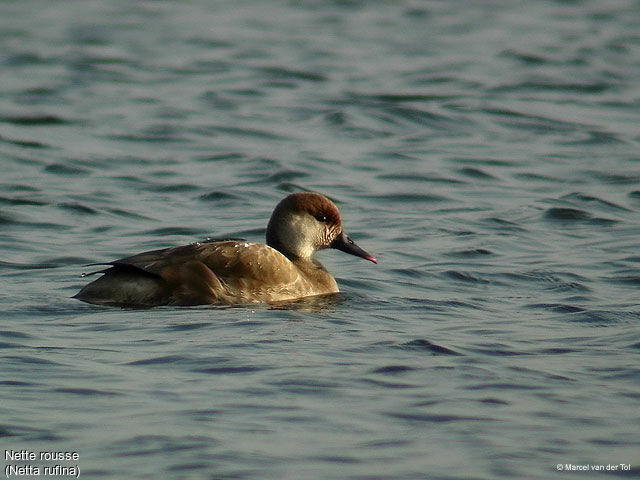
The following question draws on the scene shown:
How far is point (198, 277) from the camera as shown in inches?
354

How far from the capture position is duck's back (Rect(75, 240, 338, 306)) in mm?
8977

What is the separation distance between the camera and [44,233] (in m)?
12.2

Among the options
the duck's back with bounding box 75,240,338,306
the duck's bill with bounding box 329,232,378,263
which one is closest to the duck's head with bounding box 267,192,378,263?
the duck's bill with bounding box 329,232,378,263

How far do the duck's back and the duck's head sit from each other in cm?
48

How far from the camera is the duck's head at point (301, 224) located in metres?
9.92

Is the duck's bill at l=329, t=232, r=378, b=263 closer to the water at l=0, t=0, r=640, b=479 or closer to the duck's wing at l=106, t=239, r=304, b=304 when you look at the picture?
the water at l=0, t=0, r=640, b=479

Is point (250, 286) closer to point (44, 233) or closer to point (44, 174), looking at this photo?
point (44, 233)

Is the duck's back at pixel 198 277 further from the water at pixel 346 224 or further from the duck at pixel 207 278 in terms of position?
the water at pixel 346 224

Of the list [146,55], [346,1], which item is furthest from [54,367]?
[346,1]

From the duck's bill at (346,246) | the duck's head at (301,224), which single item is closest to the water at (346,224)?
the duck's bill at (346,246)

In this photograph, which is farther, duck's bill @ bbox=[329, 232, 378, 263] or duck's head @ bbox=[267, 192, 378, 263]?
duck's bill @ bbox=[329, 232, 378, 263]

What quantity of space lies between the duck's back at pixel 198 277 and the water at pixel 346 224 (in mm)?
170

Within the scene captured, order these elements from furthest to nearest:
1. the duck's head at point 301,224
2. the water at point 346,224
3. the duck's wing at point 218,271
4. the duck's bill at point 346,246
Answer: the duck's bill at point 346,246 < the duck's head at point 301,224 < the duck's wing at point 218,271 < the water at point 346,224

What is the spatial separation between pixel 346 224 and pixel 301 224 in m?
3.01
